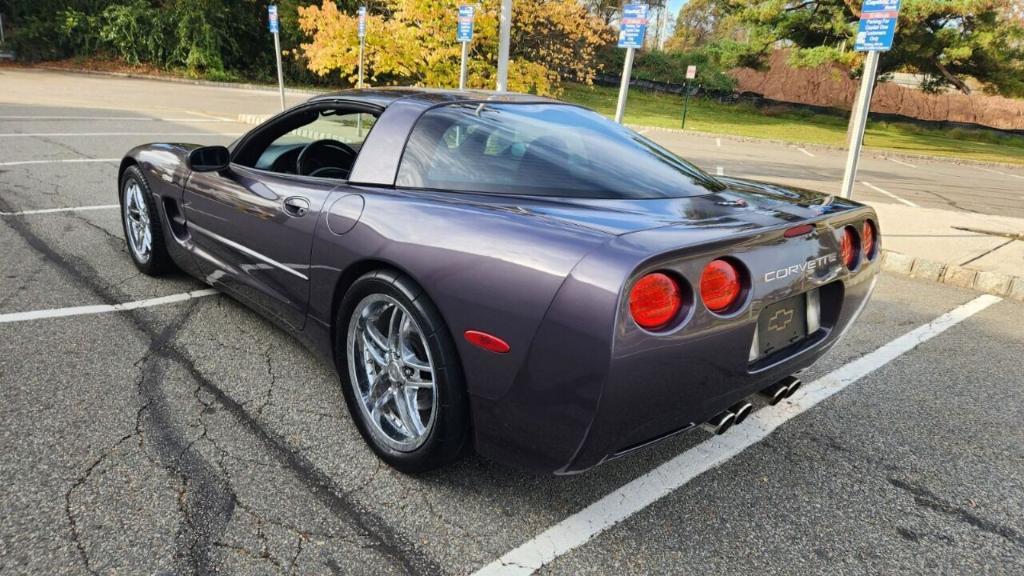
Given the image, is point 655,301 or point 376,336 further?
point 376,336

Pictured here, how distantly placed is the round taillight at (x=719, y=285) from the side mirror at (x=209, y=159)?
7.88 ft

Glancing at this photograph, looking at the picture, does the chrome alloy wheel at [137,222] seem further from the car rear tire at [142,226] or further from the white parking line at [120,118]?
the white parking line at [120,118]

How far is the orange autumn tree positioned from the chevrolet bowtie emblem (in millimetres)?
8871

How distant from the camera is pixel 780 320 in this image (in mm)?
2240

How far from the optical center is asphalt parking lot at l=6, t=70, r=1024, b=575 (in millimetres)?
2039

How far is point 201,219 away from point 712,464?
271cm

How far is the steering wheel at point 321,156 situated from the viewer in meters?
3.23

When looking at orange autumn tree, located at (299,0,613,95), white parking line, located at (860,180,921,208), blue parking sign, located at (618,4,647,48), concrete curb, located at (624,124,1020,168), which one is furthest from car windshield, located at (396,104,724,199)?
concrete curb, located at (624,124,1020,168)

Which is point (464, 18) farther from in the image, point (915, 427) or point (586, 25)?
point (915, 427)

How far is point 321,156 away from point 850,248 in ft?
7.85

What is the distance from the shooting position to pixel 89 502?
2.16 meters

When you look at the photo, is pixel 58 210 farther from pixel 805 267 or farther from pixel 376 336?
pixel 805 267

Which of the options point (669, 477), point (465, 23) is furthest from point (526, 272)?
point (465, 23)

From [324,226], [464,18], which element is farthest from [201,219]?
[464,18]
